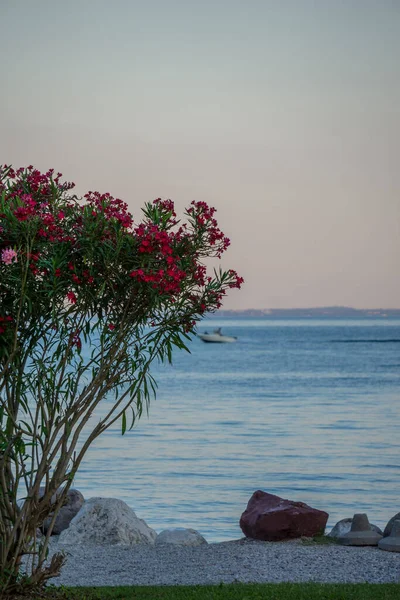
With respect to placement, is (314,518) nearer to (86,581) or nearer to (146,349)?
(86,581)

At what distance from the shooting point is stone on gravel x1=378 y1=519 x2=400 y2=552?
35.0 feet

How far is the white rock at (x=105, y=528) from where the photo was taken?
1194 centimetres

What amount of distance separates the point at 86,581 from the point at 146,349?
10.4 ft

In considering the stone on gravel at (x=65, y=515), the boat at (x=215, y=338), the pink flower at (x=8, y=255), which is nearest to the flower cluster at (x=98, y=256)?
the pink flower at (x=8, y=255)

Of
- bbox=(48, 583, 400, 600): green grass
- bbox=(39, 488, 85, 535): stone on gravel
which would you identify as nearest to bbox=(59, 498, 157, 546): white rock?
bbox=(39, 488, 85, 535): stone on gravel

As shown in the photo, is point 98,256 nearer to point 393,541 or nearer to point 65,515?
point 393,541

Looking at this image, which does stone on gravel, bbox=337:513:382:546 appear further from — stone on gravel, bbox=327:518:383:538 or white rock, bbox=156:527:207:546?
white rock, bbox=156:527:207:546

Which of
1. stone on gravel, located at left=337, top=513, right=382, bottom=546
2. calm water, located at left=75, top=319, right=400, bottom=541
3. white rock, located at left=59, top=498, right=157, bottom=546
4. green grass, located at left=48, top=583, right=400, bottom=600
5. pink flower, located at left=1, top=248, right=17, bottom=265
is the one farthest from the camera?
calm water, located at left=75, top=319, right=400, bottom=541

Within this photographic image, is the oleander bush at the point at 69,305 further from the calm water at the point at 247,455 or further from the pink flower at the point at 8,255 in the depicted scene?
the calm water at the point at 247,455

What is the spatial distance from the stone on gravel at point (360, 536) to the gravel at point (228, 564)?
0.51 ft

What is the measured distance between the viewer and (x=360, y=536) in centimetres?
1121

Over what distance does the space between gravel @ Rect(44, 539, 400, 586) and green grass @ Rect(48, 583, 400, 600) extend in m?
0.53

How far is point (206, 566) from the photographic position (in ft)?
32.5

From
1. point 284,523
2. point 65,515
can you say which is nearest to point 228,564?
point 284,523
